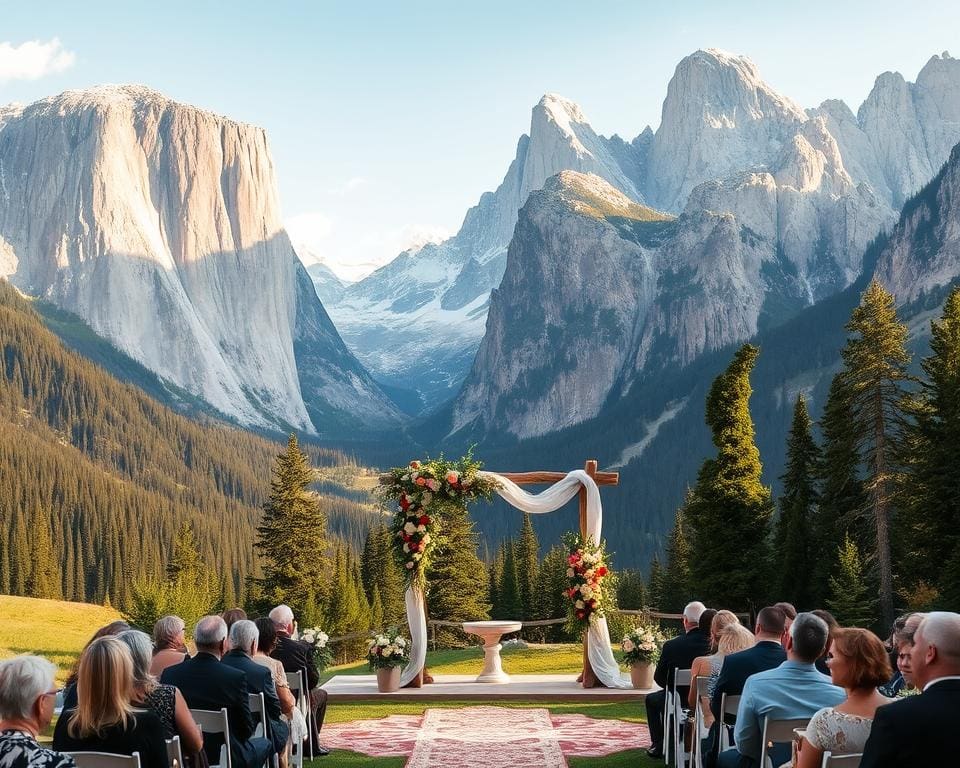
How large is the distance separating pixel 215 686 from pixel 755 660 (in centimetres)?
423

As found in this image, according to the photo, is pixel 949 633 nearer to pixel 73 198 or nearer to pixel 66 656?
pixel 66 656

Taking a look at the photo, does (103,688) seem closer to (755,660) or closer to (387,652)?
(755,660)

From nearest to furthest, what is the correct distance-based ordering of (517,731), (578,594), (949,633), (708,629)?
(949,633), (708,629), (517,731), (578,594)

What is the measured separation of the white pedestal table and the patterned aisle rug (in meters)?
2.80

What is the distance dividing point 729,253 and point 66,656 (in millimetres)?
165036

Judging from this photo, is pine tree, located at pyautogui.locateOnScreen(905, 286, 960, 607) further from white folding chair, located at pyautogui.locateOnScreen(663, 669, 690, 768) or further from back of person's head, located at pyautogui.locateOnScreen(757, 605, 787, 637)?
back of person's head, located at pyautogui.locateOnScreen(757, 605, 787, 637)

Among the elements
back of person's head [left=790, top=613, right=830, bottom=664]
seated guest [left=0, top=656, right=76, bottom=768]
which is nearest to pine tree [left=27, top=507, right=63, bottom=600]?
back of person's head [left=790, top=613, right=830, bottom=664]

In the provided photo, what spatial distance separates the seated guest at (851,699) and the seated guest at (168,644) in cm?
541

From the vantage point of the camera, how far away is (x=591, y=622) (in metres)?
20.8

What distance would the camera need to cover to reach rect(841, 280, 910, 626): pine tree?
3219 centimetres

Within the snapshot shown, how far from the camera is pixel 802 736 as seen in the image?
6520 mm

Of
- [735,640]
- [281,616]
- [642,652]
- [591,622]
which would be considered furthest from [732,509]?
[735,640]

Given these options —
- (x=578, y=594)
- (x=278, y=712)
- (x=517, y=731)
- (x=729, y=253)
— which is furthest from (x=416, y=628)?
(x=729, y=253)

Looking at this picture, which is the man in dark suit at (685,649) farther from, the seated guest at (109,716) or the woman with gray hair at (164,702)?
the seated guest at (109,716)
